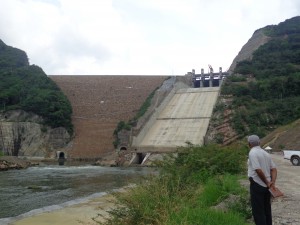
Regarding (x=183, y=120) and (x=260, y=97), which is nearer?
(x=183, y=120)

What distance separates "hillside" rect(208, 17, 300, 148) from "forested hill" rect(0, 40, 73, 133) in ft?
82.0

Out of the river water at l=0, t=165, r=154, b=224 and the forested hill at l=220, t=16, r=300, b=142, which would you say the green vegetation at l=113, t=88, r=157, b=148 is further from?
the river water at l=0, t=165, r=154, b=224

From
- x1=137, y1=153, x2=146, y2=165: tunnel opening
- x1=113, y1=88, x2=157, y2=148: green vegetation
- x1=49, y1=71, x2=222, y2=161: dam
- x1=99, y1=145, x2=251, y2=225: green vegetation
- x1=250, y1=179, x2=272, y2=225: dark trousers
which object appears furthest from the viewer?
x1=113, y1=88, x2=157, y2=148: green vegetation

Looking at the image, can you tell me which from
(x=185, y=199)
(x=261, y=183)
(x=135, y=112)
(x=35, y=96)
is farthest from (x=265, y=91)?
(x=261, y=183)

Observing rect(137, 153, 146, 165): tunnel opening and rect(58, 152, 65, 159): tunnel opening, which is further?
rect(58, 152, 65, 159): tunnel opening

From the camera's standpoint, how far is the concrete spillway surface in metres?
56.4

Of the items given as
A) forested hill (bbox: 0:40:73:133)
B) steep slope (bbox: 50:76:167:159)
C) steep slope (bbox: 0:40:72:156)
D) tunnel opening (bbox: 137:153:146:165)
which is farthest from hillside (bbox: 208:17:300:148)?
forested hill (bbox: 0:40:73:133)

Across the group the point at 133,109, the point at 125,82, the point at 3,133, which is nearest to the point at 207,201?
the point at 3,133

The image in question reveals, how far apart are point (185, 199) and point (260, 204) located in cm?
381

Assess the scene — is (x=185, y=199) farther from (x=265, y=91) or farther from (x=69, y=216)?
(x=265, y=91)

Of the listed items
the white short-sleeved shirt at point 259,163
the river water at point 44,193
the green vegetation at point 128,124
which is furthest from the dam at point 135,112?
the white short-sleeved shirt at point 259,163

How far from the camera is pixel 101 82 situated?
80688 mm

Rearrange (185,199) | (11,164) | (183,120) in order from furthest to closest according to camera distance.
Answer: (183,120) → (11,164) → (185,199)

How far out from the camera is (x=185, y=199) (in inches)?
421
